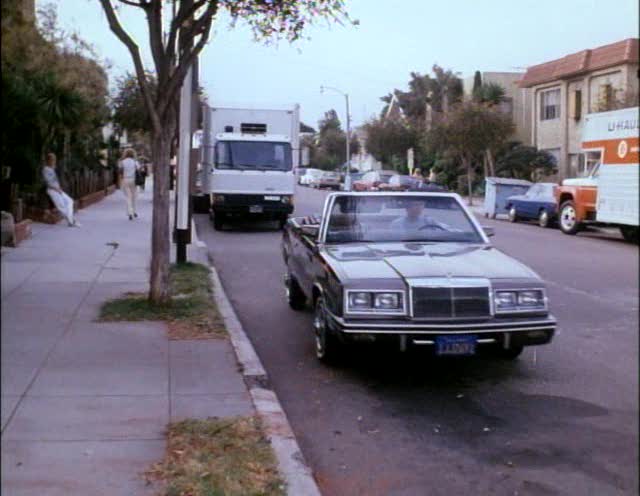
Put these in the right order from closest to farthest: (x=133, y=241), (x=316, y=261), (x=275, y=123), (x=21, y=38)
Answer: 1. (x=21, y=38)
2. (x=316, y=261)
3. (x=133, y=241)
4. (x=275, y=123)

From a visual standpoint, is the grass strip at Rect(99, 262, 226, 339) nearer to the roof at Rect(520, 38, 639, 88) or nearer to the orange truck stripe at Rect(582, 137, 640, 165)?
the roof at Rect(520, 38, 639, 88)

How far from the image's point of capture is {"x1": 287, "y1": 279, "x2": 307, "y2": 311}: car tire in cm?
1044

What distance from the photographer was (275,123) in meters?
21.4

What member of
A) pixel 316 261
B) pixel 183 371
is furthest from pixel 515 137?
pixel 183 371

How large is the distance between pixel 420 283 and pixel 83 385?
2.30m

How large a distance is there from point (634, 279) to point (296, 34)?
456cm

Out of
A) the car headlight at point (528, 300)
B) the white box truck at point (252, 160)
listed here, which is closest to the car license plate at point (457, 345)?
the car headlight at point (528, 300)

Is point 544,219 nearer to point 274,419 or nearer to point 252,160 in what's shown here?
point 274,419

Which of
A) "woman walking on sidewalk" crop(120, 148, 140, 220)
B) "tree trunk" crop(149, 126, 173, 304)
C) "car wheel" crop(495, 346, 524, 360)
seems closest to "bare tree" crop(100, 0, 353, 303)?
"tree trunk" crop(149, 126, 173, 304)

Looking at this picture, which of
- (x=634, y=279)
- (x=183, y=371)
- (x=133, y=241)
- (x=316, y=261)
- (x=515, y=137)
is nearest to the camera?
(x=634, y=279)

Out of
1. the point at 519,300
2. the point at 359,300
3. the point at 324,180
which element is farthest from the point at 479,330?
the point at 324,180

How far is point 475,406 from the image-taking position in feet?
21.6

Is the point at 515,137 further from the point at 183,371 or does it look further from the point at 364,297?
the point at 183,371

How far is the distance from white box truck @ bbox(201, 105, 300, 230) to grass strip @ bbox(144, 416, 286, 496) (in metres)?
15.6
